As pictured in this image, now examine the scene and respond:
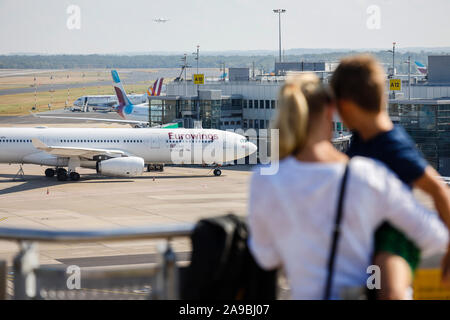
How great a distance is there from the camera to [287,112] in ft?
14.3

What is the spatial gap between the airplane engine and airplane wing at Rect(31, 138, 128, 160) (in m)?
1.06

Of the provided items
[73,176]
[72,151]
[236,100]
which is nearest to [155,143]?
[72,151]

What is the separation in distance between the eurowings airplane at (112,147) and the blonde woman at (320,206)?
46.5 m

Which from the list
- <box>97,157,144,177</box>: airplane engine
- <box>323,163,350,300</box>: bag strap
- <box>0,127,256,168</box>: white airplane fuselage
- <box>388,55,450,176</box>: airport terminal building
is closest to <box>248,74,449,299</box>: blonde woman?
<box>323,163,350,300</box>: bag strap

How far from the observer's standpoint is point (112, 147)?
52594 mm

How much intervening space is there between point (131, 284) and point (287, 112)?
1856 mm

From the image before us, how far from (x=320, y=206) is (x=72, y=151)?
4771 centimetres

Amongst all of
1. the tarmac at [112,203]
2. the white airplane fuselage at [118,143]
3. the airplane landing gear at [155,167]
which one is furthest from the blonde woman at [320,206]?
the airplane landing gear at [155,167]

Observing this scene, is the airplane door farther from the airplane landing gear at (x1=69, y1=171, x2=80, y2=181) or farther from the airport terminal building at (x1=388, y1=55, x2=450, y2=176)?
the airport terminal building at (x1=388, y1=55, x2=450, y2=176)

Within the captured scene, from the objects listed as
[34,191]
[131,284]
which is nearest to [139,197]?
[34,191]

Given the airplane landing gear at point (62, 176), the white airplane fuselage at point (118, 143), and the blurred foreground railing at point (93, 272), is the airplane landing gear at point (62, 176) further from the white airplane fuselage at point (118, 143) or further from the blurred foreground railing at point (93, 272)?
the blurred foreground railing at point (93, 272)

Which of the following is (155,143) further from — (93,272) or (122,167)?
(93,272)

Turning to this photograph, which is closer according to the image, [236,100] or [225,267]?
[225,267]
